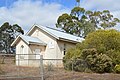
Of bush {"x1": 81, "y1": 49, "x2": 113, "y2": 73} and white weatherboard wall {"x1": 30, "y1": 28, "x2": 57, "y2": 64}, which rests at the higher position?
white weatherboard wall {"x1": 30, "y1": 28, "x2": 57, "y2": 64}

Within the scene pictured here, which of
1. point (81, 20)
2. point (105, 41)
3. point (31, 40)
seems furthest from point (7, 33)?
point (105, 41)

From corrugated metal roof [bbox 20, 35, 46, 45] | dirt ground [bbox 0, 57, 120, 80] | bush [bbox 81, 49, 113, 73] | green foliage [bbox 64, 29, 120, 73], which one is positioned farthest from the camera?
corrugated metal roof [bbox 20, 35, 46, 45]

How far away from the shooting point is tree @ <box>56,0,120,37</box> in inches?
2071

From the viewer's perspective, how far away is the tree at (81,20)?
173 feet

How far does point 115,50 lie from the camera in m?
21.6

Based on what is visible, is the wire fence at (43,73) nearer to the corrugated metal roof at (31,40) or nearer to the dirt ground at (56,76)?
the dirt ground at (56,76)

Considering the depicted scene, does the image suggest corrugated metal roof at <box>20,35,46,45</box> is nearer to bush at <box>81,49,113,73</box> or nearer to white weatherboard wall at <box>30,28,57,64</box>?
white weatherboard wall at <box>30,28,57,64</box>

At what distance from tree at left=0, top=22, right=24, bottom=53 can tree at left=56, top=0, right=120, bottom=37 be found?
13.5m

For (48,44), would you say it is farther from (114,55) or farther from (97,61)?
(97,61)

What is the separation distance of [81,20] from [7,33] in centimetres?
2178

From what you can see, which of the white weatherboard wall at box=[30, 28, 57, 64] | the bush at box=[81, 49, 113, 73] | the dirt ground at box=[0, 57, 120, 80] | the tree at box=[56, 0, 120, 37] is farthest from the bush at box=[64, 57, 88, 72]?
the tree at box=[56, 0, 120, 37]

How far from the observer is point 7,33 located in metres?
63.0

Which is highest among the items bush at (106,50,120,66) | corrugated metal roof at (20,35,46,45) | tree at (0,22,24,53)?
tree at (0,22,24,53)

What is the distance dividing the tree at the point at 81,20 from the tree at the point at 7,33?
44.4ft
